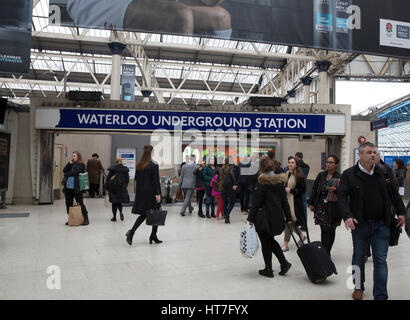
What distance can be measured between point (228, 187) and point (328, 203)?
3.84m

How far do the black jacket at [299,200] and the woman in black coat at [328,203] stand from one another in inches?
31.0

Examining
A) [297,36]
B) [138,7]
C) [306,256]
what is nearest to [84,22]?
[138,7]

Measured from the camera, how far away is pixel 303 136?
36.8 ft

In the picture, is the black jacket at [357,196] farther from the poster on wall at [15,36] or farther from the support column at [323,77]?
the support column at [323,77]

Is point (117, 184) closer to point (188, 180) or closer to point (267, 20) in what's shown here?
point (188, 180)

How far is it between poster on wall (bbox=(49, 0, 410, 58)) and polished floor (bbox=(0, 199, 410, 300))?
6.77m

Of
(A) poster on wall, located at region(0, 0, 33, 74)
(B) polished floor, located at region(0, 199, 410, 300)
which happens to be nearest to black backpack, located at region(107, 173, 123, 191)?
(B) polished floor, located at region(0, 199, 410, 300)

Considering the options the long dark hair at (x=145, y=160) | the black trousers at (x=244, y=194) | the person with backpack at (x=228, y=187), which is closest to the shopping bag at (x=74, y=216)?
the long dark hair at (x=145, y=160)

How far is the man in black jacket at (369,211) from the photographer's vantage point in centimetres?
312

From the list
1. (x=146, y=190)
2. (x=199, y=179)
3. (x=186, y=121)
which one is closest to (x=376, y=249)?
(x=146, y=190)

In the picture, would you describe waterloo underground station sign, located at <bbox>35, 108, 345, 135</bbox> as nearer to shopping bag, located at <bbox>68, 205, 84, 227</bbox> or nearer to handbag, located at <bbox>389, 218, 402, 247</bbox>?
shopping bag, located at <bbox>68, 205, 84, 227</bbox>

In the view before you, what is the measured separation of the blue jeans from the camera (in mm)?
3082

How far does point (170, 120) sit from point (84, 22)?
398 centimetres
